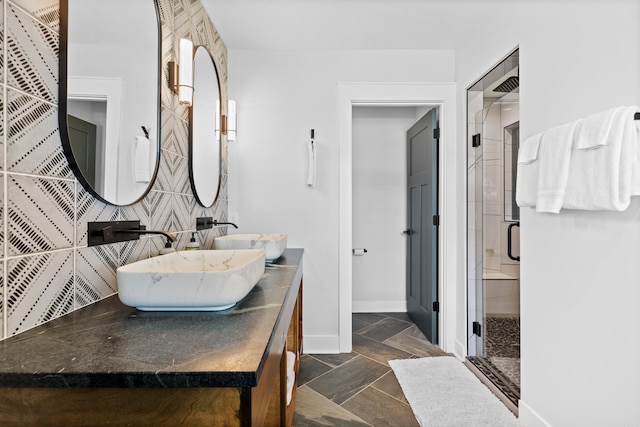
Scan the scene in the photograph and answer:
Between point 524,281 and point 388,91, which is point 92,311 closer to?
point 524,281

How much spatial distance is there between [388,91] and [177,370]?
2544 millimetres

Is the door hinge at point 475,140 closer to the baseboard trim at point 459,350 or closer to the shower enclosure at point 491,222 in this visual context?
the shower enclosure at point 491,222

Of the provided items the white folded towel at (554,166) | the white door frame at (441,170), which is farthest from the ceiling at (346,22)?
the white folded towel at (554,166)

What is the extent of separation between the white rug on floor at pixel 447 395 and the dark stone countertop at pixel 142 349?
1396 millimetres

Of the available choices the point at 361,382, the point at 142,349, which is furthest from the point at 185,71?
the point at 361,382

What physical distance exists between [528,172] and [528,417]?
1248 millimetres

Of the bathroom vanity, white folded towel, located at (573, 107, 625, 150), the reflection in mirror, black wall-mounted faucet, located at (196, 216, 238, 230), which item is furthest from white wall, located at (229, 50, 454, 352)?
the bathroom vanity

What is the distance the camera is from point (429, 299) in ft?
9.50

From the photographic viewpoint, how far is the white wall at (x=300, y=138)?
2701 millimetres

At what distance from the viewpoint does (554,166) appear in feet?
4.60

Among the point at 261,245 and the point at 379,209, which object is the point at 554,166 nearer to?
the point at 261,245

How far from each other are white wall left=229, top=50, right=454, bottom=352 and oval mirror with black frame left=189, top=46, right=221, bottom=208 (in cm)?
33

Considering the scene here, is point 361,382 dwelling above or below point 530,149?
below

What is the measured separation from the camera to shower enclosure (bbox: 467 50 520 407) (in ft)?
7.77
